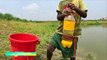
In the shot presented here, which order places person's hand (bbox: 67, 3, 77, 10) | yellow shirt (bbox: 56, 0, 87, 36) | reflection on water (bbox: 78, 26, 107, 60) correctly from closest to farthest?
person's hand (bbox: 67, 3, 77, 10) → yellow shirt (bbox: 56, 0, 87, 36) → reflection on water (bbox: 78, 26, 107, 60)

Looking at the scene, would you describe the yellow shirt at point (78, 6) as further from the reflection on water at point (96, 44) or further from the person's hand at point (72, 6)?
the reflection on water at point (96, 44)

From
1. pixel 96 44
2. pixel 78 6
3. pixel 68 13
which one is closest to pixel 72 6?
pixel 68 13

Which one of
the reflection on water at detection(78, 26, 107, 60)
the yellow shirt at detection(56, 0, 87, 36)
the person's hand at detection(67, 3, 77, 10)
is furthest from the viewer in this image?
the reflection on water at detection(78, 26, 107, 60)

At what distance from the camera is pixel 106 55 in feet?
26.4

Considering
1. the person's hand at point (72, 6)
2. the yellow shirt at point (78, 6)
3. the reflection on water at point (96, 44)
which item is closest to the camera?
the person's hand at point (72, 6)

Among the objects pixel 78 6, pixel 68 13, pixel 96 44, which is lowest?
pixel 96 44

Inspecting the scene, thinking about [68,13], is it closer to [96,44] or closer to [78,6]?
[78,6]

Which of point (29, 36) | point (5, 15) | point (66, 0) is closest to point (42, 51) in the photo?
point (29, 36)

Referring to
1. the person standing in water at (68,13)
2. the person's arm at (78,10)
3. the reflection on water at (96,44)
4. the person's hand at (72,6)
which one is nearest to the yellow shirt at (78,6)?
the person standing in water at (68,13)

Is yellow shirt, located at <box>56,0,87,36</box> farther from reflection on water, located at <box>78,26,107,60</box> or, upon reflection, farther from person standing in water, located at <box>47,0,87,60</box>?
reflection on water, located at <box>78,26,107,60</box>

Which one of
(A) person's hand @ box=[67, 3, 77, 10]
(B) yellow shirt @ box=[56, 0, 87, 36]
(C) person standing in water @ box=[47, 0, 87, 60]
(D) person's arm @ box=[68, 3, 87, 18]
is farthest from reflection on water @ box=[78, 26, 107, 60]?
(A) person's hand @ box=[67, 3, 77, 10]

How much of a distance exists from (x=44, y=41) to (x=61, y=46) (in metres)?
2.89

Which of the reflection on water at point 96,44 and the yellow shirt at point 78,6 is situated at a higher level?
the yellow shirt at point 78,6

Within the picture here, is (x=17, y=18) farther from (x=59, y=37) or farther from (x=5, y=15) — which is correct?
(x=59, y=37)
